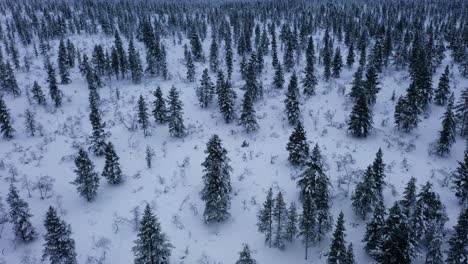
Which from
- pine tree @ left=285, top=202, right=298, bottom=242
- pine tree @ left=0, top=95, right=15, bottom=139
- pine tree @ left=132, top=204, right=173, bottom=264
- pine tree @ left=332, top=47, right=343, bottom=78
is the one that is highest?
pine tree @ left=332, top=47, right=343, bottom=78

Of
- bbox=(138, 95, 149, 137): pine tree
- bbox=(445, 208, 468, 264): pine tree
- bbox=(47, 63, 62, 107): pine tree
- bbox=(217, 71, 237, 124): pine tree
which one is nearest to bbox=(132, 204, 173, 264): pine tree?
bbox=(445, 208, 468, 264): pine tree

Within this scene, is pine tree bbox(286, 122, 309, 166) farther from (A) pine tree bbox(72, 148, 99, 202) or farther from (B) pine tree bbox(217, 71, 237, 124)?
(A) pine tree bbox(72, 148, 99, 202)

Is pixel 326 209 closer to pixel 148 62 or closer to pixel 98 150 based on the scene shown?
pixel 98 150

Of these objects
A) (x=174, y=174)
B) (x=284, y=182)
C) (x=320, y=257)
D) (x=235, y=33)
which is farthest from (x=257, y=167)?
(x=235, y=33)

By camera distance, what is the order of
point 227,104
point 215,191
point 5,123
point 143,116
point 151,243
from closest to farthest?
point 151,243
point 215,191
point 5,123
point 143,116
point 227,104

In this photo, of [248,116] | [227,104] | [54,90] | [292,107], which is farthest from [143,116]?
[292,107]

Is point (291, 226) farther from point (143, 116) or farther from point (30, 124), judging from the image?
point (30, 124)
